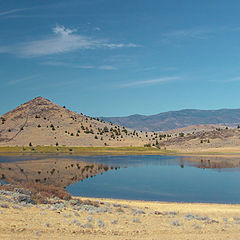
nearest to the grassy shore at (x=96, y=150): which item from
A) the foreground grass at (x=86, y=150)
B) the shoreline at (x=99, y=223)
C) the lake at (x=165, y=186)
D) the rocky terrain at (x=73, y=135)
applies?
the foreground grass at (x=86, y=150)

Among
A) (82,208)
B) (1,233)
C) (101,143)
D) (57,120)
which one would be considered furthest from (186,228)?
(57,120)

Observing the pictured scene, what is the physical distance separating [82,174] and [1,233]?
92.8ft

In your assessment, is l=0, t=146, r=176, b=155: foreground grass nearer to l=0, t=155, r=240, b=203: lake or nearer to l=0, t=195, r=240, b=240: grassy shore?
l=0, t=155, r=240, b=203: lake

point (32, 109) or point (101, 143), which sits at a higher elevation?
point (32, 109)

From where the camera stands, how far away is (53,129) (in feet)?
325

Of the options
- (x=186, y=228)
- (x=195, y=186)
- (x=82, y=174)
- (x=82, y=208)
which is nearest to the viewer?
(x=186, y=228)

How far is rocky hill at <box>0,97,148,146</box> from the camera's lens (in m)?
91.4

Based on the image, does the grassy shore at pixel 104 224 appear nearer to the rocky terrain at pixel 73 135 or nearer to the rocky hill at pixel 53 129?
the rocky terrain at pixel 73 135

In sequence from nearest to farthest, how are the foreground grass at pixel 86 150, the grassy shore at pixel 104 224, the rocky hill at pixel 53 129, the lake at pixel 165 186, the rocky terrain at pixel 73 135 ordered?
1. the grassy shore at pixel 104 224
2. the lake at pixel 165 186
3. the foreground grass at pixel 86 150
4. the rocky terrain at pixel 73 135
5. the rocky hill at pixel 53 129

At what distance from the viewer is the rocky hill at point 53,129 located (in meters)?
91.4

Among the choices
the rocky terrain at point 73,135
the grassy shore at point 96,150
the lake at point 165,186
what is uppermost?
the rocky terrain at point 73,135

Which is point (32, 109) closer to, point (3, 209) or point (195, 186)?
point (195, 186)

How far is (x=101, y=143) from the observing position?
297 ft

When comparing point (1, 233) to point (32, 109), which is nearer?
point (1, 233)
